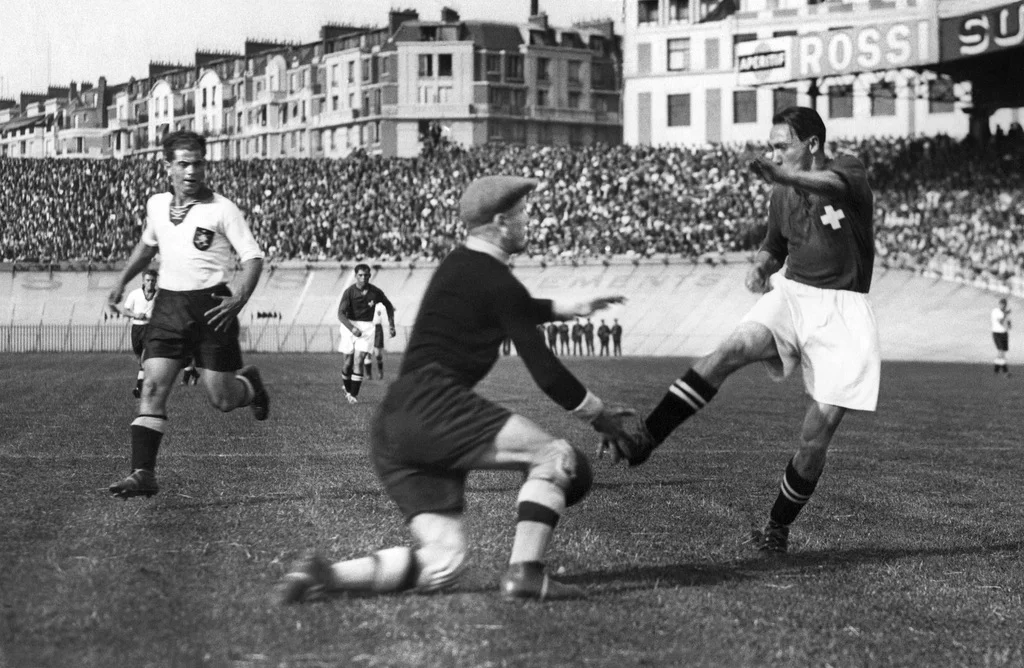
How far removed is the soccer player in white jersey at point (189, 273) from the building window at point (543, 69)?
10385 cm

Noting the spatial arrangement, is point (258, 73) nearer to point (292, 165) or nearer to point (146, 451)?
point (292, 165)

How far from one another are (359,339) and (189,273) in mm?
12088

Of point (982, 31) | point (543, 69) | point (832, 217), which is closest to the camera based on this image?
point (832, 217)

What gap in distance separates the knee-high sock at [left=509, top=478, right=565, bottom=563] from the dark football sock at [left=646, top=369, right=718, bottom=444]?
129 cm

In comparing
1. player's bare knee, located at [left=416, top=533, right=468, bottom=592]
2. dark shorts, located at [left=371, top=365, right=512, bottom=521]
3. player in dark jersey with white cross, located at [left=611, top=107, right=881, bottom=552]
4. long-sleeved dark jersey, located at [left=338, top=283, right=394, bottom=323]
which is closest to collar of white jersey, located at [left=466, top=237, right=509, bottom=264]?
dark shorts, located at [left=371, top=365, right=512, bottom=521]

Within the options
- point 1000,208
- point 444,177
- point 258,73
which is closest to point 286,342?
point 444,177

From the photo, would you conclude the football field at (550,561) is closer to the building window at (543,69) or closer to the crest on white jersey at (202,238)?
the crest on white jersey at (202,238)

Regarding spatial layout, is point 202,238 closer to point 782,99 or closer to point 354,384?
point 354,384

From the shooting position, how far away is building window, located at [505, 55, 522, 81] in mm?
110188

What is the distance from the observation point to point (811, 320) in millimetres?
7516

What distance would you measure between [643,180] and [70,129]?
205 feet

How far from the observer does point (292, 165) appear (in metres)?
68.1

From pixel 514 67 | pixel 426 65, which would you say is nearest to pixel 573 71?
pixel 514 67

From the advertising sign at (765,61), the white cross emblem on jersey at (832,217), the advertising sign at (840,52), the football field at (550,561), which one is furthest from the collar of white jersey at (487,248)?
the advertising sign at (765,61)
